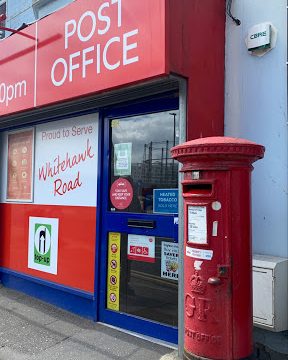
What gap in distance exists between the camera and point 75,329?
4.33 m

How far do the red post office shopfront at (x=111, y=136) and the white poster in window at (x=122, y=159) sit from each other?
13 millimetres

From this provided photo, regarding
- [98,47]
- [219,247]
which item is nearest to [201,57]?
[98,47]

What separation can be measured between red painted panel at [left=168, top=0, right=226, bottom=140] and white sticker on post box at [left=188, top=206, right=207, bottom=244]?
2.86 ft

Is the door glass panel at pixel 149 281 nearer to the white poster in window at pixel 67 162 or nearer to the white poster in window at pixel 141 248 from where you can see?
the white poster in window at pixel 141 248

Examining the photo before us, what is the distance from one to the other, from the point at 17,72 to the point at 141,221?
8.19 ft

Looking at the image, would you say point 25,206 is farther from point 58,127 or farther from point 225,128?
point 225,128

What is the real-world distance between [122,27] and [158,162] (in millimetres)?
1285

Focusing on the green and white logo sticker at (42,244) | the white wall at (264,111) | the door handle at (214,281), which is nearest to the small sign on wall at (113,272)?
the green and white logo sticker at (42,244)

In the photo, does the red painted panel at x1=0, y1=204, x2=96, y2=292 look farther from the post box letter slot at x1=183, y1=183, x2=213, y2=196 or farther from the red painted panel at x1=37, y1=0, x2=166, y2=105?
the post box letter slot at x1=183, y1=183, x2=213, y2=196

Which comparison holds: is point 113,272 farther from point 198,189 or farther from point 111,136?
point 198,189

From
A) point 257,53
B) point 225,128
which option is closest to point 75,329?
point 225,128

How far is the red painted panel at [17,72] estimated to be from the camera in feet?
16.1

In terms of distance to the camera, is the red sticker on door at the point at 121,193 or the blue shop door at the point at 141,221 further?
the red sticker on door at the point at 121,193

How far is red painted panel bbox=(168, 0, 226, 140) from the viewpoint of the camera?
3.47 m
